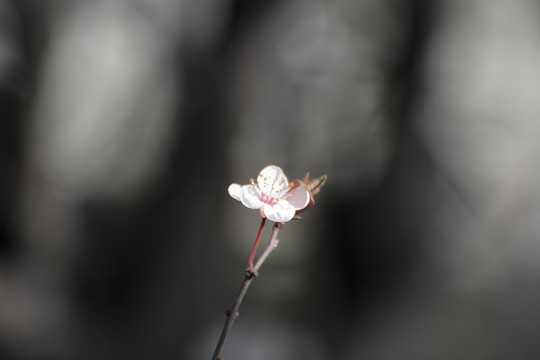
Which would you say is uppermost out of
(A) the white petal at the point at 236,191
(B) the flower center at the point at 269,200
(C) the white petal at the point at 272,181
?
(C) the white petal at the point at 272,181

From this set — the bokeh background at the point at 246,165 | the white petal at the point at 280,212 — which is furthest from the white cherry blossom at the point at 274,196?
the bokeh background at the point at 246,165

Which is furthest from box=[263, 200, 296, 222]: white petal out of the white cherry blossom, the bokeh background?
the bokeh background

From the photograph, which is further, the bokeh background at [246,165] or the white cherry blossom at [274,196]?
the bokeh background at [246,165]

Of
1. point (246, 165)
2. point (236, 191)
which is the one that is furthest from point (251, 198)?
point (246, 165)

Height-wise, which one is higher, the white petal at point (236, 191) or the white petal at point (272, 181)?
the white petal at point (272, 181)

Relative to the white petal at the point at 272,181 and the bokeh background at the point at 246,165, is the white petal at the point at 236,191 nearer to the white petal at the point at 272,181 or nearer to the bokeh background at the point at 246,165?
the white petal at the point at 272,181

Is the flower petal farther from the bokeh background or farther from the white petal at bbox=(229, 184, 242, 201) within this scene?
the bokeh background

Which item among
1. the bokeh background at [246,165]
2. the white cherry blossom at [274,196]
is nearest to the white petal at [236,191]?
the white cherry blossom at [274,196]
